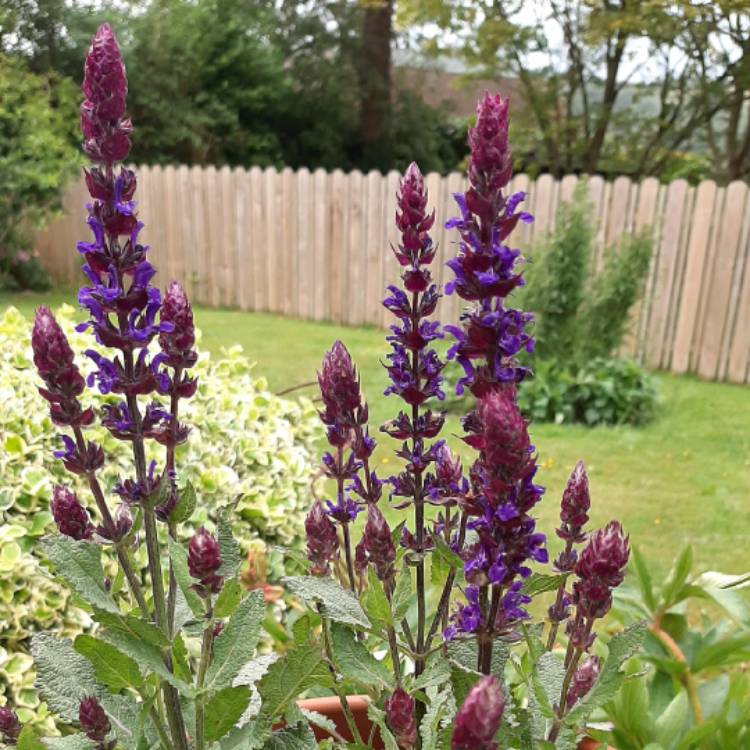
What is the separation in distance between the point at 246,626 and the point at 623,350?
7.48 metres

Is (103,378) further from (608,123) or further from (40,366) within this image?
(608,123)

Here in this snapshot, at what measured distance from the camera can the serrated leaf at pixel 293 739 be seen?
41.5 inches

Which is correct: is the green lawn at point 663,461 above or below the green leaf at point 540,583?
below

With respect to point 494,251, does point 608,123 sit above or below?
above

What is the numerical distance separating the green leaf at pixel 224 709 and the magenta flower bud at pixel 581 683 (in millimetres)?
418

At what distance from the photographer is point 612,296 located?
6.39 metres

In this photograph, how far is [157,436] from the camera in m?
0.95

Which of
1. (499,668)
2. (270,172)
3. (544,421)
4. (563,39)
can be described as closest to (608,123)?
(563,39)

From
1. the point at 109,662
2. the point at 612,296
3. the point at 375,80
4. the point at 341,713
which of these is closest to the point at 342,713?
the point at 341,713

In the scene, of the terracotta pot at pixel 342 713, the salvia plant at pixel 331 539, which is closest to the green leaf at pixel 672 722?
the terracotta pot at pixel 342 713

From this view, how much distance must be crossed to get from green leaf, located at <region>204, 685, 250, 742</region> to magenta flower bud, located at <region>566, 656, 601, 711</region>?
1.37ft

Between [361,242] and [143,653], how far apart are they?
852 centimetres

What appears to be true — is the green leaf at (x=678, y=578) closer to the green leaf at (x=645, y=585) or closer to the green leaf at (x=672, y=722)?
the green leaf at (x=645, y=585)

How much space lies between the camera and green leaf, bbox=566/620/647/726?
0.96 meters
